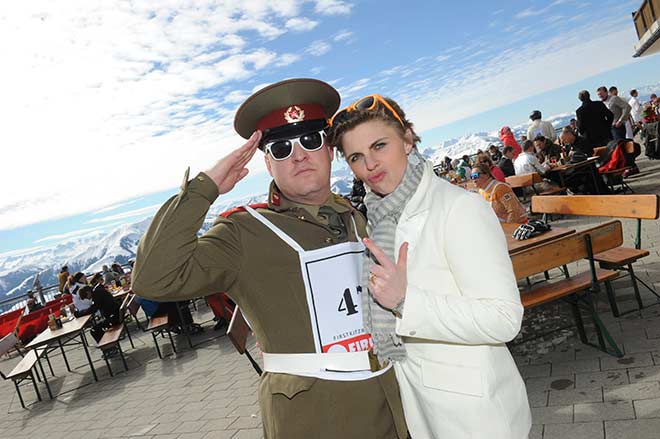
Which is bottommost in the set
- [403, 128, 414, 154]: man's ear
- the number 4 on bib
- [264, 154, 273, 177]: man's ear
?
the number 4 on bib

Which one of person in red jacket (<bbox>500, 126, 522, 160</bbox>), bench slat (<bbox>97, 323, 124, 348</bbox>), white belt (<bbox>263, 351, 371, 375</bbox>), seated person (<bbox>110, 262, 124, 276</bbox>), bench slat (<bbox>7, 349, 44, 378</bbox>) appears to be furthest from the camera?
seated person (<bbox>110, 262, 124, 276</bbox>)

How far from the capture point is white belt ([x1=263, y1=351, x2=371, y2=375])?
1.75m

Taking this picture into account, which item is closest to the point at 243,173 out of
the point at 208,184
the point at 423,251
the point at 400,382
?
the point at 208,184

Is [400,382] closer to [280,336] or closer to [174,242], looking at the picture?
[280,336]

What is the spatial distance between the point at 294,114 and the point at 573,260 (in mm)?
3096

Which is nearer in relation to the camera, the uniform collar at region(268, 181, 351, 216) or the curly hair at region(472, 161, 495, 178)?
the uniform collar at region(268, 181, 351, 216)

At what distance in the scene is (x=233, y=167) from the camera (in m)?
1.85

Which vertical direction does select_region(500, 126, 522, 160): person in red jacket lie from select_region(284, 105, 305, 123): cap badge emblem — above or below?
below

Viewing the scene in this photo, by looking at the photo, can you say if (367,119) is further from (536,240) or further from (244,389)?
(244,389)

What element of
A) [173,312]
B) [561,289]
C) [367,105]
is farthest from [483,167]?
[173,312]

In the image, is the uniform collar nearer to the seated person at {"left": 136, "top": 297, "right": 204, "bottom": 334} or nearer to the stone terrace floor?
the stone terrace floor

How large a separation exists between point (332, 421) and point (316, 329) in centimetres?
37

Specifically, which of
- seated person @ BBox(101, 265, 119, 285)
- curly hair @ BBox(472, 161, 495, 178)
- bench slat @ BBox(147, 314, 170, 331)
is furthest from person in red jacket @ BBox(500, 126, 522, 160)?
seated person @ BBox(101, 265, 119, 285)

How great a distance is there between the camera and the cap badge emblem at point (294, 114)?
77.5 inches
